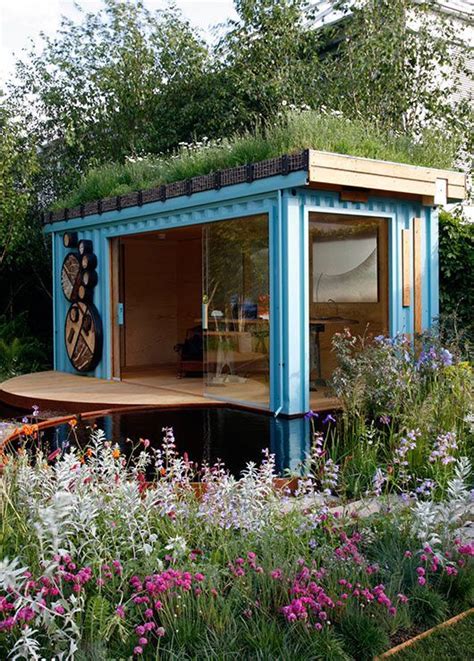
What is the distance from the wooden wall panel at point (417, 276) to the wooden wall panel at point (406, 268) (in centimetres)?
10

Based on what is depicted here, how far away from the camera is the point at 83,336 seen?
10.5 metres

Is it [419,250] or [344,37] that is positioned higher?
[344,37]

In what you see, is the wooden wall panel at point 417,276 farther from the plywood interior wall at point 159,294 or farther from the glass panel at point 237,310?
the plywood interior wall at point 159,294

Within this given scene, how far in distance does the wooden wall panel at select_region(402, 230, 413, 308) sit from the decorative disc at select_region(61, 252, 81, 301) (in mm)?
4788

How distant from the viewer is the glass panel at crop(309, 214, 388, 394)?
7.85m

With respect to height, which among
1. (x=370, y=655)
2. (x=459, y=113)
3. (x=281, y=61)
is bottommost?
(x=370, y=655)

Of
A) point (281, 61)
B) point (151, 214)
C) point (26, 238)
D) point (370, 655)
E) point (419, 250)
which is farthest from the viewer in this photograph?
point (281, 61)

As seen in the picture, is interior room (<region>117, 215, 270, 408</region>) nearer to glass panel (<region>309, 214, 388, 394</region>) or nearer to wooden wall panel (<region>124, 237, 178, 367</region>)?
glass panel (<region>309, 214, 388, 394</region>)

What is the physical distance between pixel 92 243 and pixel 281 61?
5.83m

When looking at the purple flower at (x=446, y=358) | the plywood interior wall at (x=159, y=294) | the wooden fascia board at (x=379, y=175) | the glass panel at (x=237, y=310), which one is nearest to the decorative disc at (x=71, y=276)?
the plywood interior wall at (x=159, y=294)

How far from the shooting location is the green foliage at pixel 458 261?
32.2 ft

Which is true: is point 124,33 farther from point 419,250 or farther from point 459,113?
point 419,250

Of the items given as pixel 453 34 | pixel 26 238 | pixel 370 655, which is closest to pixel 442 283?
pixel 453 34

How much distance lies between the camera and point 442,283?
1002 cm
